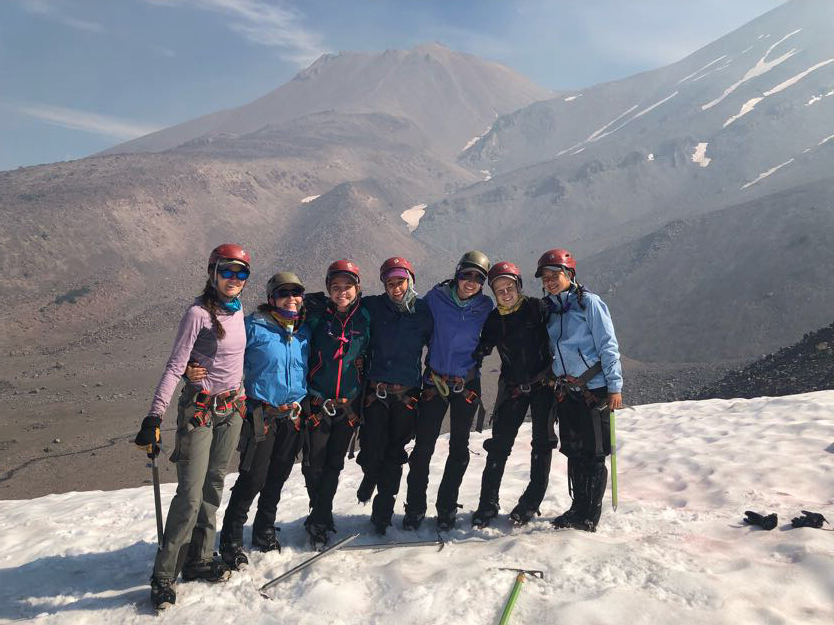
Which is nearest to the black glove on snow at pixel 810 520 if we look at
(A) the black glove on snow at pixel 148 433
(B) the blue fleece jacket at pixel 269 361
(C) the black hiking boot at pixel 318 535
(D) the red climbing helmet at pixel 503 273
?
(D) the red climbing helmet at pixel 503 273

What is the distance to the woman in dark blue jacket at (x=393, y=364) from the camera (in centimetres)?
569

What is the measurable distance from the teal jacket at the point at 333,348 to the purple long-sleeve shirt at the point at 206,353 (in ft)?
2.50

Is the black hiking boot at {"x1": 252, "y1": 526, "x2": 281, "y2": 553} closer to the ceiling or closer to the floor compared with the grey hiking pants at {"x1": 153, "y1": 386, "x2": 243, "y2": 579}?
closer to the floor

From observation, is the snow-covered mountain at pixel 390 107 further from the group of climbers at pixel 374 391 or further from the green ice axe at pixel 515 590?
the green ice axe at pixel 515 590

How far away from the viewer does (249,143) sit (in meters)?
95.2

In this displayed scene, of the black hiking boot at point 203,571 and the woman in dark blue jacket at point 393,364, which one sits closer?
the black hiking boot at point 203,571

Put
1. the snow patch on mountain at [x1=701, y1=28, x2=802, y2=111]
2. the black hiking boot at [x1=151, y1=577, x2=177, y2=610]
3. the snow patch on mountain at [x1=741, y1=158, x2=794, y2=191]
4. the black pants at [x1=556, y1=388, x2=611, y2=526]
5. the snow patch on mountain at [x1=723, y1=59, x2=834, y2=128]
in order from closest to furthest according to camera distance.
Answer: the black hiking boot at [x1=151, y1=577, x2=177, y2=610] < the black pants at [x1=556, y1=388, x2=611, y2=526] < the snow patch on mountain at [x1=741, y1=158, x2=794, y2=191] < the snow patch on mountain at [x1=723, y1=59, x2=834, y2=128] < the snow patch on mountain at [x1=701, y1=28, x2=802, y2=111]

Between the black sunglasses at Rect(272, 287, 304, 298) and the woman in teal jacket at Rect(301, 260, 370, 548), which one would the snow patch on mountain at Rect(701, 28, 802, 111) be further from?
the black sunglasses at Rect(272, 287, 304, 298)

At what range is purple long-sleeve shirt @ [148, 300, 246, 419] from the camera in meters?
4.51

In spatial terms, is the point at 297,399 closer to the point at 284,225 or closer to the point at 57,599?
the point at 57,599

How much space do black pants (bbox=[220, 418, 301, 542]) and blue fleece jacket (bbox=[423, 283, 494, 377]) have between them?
1.73 meters

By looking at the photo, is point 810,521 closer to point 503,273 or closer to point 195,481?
point 503,273

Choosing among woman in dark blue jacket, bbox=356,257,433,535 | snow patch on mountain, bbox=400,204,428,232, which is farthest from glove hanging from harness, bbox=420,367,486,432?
snow patch on mountain, bbox=400,204,428,232

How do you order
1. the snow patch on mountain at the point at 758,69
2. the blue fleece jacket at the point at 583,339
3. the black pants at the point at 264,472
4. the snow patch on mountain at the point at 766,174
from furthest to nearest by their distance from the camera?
the snow patch on mountain at the point at 758,69
the snow patch on mountain at the point at 766,174
the blue fleece jacket at the point at 583,339
the black pants at the point at 264,472
